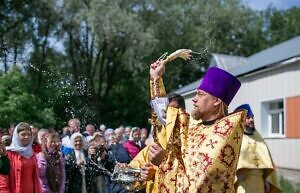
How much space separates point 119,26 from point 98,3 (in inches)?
64.8

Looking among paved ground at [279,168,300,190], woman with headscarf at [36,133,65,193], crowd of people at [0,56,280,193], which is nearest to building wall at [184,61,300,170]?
paved ground at [279,168,300,190]

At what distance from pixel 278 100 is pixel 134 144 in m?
10.8

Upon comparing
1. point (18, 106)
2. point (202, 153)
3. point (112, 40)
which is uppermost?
point (112, 40)

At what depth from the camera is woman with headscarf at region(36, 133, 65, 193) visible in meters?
7.87

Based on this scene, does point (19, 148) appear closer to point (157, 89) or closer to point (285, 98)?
point (157, 89)

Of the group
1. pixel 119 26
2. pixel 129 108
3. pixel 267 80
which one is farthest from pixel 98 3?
pixel 267 80

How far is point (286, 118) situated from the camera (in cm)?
1880

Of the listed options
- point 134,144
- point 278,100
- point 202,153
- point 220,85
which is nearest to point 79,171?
point 134,144

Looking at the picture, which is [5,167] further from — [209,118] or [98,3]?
[98,3]

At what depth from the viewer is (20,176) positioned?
7320 millimetres

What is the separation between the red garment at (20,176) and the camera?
284 inches

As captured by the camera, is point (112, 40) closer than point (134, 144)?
No

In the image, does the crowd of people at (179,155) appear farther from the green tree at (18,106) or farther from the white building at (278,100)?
the white building at (278,100)

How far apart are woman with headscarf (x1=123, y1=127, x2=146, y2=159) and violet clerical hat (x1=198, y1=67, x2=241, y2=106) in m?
5.88
